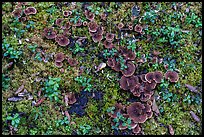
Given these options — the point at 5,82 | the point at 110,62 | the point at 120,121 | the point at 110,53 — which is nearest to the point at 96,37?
the point at 110,53

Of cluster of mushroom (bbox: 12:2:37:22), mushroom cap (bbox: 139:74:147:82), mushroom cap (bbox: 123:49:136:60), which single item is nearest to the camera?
mushroom cap (bbox: 139:74:147:82)

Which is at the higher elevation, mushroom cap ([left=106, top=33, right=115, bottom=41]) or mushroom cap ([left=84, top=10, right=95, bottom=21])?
mushroom cap ([left=84, top=10, right=95, bottom=21])

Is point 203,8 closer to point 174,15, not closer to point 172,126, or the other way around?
point 174,15

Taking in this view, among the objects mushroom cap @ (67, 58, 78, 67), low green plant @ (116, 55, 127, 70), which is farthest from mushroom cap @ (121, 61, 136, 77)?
mushroom cap @ (67, 58, 78, 67)

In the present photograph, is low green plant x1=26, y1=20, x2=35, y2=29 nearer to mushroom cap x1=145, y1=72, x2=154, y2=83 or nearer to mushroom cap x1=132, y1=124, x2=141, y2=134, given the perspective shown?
mushroom cap x1=145, y1=72, x2=154, y2=83

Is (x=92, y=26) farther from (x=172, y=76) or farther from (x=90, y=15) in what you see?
(x=172, y=76)

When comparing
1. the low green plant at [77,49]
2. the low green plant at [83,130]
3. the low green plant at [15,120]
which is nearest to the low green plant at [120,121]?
the low green plant at [83,130]

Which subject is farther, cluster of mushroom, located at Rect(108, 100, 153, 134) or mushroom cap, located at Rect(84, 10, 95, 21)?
mushroom cap, located at Rect(84, 10, 95, 21)
